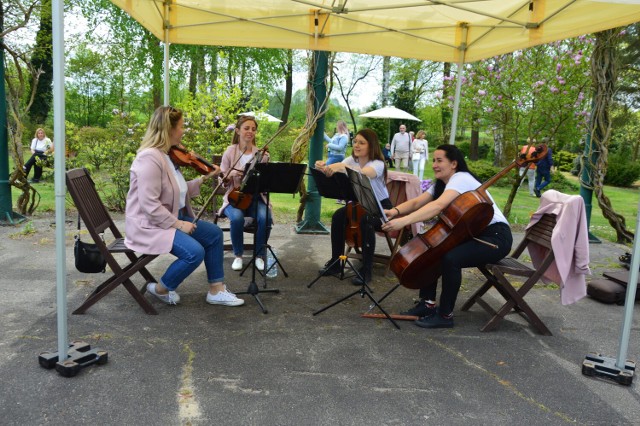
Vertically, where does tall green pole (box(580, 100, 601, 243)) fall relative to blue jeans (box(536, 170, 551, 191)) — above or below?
Answer: above

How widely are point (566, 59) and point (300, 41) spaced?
591cm

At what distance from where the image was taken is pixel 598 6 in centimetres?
439

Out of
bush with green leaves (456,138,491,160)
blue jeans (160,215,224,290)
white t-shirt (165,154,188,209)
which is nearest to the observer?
blue jeans (160,215,224,290)

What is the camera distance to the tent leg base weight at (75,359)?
3.03 m

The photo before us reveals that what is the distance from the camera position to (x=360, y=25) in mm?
5984

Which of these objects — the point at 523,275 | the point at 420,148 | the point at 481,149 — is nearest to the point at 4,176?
the point at 523,275

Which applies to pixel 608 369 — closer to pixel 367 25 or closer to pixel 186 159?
pixel 186 159

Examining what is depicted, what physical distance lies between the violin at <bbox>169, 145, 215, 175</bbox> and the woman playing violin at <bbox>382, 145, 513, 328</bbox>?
160cm

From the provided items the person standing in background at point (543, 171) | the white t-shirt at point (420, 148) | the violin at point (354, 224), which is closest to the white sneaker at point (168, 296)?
the violin at point (354, 224)

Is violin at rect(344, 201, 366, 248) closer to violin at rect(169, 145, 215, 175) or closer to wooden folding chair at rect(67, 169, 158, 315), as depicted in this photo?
violin at rect(169, 145, 215, 175)

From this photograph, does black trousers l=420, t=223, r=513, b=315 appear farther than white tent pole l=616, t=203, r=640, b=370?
Yes

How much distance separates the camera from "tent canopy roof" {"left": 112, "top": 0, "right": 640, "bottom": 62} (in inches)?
210

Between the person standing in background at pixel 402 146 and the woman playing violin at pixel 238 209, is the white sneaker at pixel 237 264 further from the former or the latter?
the person standing in background at pixel 402 146

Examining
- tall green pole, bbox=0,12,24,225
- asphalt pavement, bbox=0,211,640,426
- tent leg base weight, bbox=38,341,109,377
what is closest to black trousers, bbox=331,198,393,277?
asphalt pavement, bbox=0,211,640,426
